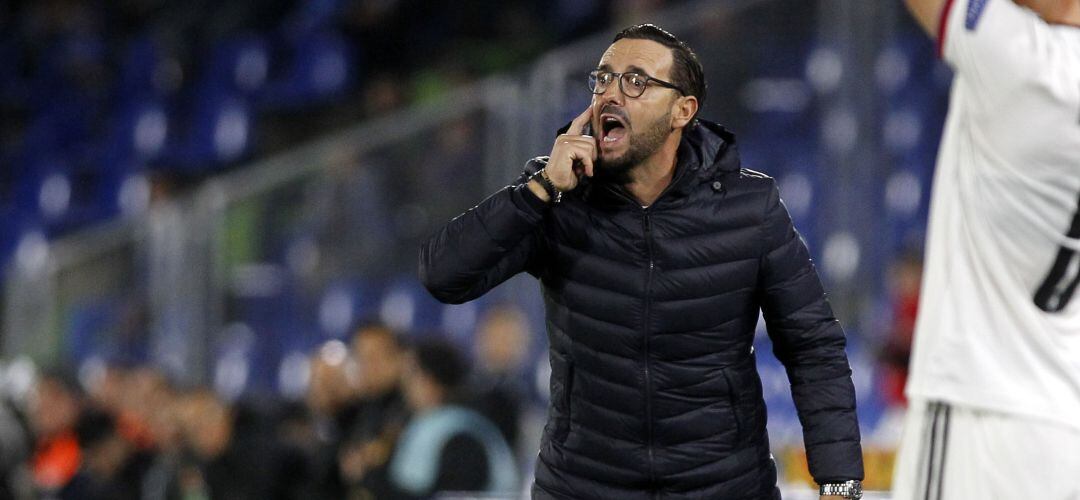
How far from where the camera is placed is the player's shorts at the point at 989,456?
9.07 ft

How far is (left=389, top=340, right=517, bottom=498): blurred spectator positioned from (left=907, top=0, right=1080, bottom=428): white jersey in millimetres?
3166

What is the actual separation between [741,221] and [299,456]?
395cm

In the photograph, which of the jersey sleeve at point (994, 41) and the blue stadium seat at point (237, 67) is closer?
the jersey sleeve at point (994, 41)

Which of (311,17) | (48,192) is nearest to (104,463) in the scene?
(48,192)

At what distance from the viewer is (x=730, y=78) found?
268 inches

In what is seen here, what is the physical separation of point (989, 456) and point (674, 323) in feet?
2.26

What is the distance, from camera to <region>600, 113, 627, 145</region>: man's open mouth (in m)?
3.16

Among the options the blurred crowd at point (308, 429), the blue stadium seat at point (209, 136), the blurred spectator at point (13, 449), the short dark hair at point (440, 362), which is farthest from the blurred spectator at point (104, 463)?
the blue stadium seat at point (209, 136)

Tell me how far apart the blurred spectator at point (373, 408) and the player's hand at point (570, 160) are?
126 inches

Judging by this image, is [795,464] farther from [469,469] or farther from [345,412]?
[345,412]

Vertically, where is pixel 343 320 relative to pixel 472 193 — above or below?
below

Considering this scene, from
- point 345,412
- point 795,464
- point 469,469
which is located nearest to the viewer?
point 469,469

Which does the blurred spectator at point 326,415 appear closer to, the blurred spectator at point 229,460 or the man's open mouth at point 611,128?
the blurred spectator at point 229,460

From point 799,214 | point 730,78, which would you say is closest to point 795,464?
point 799,214
